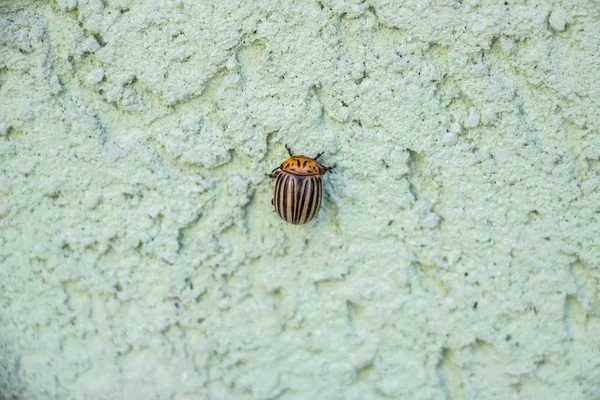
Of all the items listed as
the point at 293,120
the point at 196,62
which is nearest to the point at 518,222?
the point at 293,120

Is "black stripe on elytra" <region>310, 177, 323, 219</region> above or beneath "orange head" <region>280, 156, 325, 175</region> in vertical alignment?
beneath

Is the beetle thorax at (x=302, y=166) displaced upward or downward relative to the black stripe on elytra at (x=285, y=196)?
upward

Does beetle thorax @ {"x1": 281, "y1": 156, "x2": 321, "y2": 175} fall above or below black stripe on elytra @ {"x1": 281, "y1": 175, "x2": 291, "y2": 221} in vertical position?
above

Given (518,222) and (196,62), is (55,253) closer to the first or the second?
(196,62)

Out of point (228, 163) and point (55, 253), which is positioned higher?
point (228, 163)
